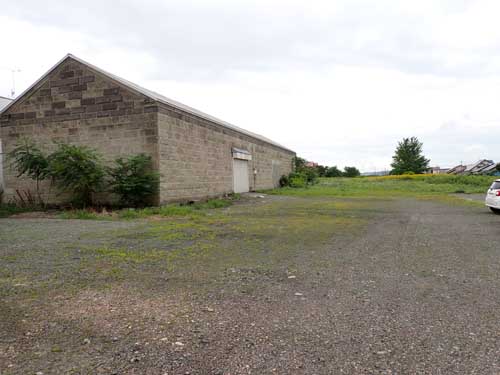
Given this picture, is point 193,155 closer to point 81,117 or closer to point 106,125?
point 106,125

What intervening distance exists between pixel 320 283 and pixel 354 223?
5472mm

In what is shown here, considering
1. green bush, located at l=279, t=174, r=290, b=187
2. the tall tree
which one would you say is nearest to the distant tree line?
green bush, located at l=279, t=174, r=290, b=187

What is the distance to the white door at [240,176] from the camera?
18500 millimetres

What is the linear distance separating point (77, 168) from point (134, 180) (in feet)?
6.05

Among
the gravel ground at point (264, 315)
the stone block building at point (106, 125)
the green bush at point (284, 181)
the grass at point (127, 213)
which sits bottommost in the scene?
the gravel ground at point (264, 315)

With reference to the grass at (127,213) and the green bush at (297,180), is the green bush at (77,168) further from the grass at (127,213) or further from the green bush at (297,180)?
the green bush at (297,180)

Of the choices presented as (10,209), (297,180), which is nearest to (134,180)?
(10,209)

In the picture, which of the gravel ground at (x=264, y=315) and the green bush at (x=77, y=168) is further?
the green bush at (x=77, y=168)

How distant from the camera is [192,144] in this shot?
14.0m

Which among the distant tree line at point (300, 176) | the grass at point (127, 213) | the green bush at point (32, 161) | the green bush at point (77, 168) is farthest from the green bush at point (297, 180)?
the green bush at point (32, 161)

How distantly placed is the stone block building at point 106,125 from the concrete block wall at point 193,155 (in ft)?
0.12

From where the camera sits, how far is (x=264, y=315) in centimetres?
→ 310

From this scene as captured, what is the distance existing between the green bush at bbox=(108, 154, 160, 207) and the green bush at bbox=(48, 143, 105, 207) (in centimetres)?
53

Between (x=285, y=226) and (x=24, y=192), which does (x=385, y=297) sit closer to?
(x=285, y=226)
